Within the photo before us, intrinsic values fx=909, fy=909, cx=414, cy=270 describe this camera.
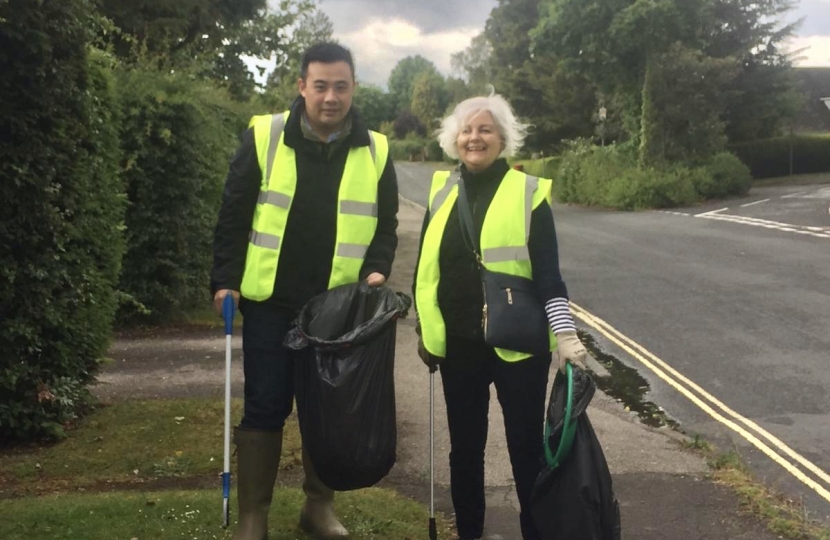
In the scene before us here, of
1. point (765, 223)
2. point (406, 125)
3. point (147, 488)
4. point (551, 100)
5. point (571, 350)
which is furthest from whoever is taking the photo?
point (406, 125)

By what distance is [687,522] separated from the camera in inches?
178

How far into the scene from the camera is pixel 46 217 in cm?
530

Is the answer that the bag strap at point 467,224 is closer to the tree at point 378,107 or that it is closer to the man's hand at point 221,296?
the man's hand at point 221,296

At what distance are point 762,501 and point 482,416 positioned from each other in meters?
1.81

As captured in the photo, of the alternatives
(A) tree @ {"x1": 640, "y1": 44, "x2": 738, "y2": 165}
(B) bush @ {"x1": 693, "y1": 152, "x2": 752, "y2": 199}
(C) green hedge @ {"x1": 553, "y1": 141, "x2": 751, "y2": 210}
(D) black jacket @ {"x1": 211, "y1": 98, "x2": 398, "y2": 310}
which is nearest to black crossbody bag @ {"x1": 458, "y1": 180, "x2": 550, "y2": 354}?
(D) black jacket @ {"x1": 211, "y1": 98, "x2": 398, "y2": 310}

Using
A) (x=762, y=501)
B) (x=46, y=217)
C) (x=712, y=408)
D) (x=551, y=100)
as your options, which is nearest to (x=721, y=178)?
(x=551, y=100)

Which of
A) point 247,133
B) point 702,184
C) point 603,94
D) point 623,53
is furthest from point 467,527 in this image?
point 603,94

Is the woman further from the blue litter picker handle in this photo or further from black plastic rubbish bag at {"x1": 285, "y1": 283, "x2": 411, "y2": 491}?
the blue litter picker handle

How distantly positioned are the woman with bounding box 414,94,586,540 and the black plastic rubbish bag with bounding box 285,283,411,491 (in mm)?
295

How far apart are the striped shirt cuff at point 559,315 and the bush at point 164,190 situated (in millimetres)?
6749

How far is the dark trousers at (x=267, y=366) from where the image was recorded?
366 centimetres

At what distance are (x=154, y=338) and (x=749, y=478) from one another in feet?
21.2

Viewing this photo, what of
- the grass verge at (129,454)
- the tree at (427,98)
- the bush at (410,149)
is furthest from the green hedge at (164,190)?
the tree at (427,98)

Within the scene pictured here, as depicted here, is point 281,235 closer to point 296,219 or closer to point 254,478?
point 296,219
